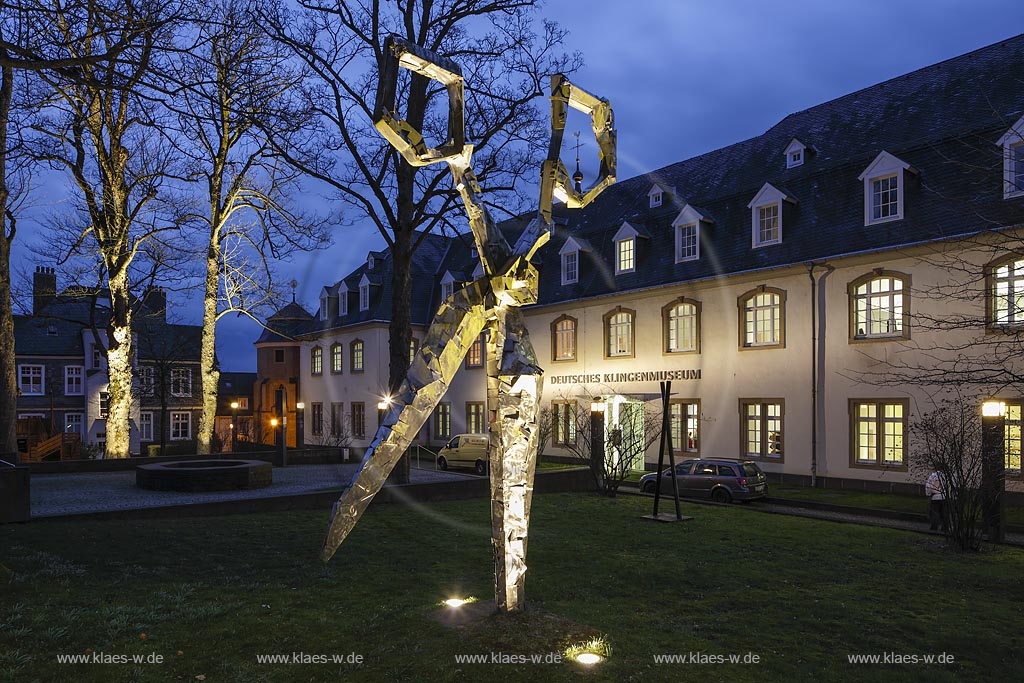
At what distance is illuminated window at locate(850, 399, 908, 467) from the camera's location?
67.5 ft

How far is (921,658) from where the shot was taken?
22.3ft

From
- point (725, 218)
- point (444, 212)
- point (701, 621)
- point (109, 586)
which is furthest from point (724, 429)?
point (109, 586)

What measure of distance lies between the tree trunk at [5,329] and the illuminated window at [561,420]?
18.9 m

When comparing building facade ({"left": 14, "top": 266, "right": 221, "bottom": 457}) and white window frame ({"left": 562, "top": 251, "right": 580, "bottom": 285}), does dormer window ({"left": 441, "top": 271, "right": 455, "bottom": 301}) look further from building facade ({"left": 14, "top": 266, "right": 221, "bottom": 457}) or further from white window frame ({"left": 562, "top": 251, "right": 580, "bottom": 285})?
building facade ({"left": 14, "top": 266, "right": 221, "bottom": 457})

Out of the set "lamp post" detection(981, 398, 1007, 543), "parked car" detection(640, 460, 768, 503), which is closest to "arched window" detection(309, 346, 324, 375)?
"parked car" detection(640, 460, 768, 503)

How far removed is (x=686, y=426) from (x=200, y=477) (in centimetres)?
1616

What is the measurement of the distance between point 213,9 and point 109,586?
6593 mm

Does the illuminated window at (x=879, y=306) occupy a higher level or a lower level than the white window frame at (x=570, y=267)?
lower

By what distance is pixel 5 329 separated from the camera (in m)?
16.1

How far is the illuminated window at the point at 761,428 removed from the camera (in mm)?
23453

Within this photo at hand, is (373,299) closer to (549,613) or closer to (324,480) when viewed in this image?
(324,480)

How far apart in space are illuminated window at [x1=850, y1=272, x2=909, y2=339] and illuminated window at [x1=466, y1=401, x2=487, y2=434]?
60.8ft

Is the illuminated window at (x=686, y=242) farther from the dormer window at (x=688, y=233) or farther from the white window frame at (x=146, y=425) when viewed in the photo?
the white window frame at (x=146, y=425)

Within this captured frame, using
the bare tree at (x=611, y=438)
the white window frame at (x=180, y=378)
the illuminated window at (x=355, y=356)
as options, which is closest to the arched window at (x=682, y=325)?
the bare tree at (x=611, y=438)
